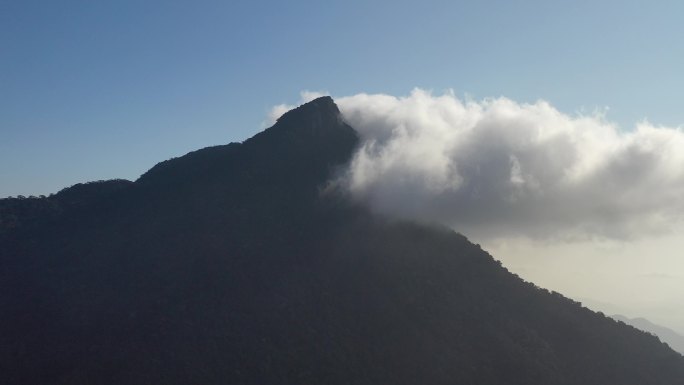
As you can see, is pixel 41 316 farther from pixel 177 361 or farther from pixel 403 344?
pixel 403 344

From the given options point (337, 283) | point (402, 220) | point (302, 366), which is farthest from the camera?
point (402, 220)

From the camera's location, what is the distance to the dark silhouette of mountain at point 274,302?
13100 cm

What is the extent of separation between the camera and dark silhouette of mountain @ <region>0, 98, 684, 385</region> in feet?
430

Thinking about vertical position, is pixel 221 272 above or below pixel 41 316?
above

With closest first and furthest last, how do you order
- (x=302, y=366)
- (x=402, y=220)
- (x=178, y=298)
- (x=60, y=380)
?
1. (x=60, y=380)
2. (x=302, y=366)
3. (x=178, y=298)
4. (x=402, y=220)

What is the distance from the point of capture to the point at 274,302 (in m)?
148

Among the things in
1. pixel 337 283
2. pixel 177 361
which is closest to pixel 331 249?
pixel 337 283

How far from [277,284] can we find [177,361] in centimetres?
3561

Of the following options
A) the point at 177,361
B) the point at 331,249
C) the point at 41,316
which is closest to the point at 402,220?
the point at 331,249

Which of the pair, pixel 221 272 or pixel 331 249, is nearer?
pixel 221 272

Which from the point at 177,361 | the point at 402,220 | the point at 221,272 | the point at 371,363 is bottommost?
the point at 177,361

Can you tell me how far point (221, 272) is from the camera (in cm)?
15888

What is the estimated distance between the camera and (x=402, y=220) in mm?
188500

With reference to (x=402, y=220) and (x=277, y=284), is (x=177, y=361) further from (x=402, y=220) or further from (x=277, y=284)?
(x=402, y=220)
